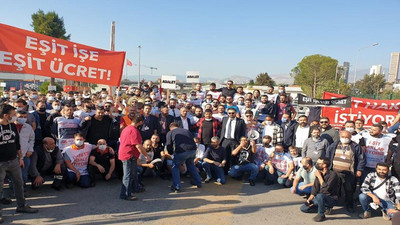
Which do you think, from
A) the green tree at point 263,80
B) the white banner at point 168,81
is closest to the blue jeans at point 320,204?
the white banner at point 168,81

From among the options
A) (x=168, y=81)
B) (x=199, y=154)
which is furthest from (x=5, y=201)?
(x=168, y=81)

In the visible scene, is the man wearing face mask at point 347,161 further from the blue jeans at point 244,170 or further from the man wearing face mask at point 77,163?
the man wearing face mask at point 77,163

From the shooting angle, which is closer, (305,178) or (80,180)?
(305,178)

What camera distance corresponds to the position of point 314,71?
58.0m

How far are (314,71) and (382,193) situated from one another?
190ft

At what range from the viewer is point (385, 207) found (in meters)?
5.18

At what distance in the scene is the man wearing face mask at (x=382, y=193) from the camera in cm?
512

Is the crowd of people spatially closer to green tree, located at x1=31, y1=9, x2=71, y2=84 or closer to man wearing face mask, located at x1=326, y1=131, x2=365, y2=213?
man wearing face mask, located at x1=326, y1=131, x2=365, y2=213

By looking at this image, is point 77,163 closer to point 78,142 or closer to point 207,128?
point 78,142

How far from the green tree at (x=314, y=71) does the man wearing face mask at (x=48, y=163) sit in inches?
2036

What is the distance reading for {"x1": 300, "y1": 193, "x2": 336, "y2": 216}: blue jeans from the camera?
16.5 ft

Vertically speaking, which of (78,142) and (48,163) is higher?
(78,142)

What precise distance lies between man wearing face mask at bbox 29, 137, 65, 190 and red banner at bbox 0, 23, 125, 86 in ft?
5.52

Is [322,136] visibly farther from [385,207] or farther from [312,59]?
[312,59]
